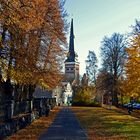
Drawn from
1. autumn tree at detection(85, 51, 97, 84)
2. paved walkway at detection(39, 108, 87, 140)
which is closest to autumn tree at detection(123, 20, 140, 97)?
paved walkway at detection(39, 108, 87, 140)

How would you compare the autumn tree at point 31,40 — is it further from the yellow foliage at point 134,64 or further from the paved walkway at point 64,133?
the yellow foliage at point 134,64

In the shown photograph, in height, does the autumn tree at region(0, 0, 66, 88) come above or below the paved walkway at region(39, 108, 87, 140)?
above

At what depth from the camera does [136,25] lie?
53.9 meters

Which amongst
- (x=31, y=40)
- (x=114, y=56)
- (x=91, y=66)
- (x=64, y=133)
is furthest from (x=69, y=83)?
(x=64, y=133)

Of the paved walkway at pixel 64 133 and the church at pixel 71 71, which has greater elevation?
the church at pixel 71 71

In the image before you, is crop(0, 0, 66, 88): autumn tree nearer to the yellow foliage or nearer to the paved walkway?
the paved walkway

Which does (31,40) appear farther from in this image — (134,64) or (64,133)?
(134,64)

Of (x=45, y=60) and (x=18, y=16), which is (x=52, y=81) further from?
(x=18, y=16)

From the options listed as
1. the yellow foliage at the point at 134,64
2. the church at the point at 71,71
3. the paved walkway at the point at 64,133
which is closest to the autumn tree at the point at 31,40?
the paved walkway at the point at 64,133

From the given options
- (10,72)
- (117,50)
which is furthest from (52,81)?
(117,50)

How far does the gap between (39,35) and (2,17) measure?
882 inches

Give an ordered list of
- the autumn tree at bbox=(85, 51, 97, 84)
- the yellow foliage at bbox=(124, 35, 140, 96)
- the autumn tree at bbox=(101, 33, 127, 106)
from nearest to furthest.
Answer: the yellow foliage at bbox=(124, 35, 140, 96), the autumn tree at bbox=(101, 33, 127, 106), the autumn tree at bbox=(85, 51, 97, 84)

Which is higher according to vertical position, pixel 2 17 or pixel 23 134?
pixel 2 17

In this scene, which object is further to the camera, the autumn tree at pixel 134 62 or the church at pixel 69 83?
the church at pixel 69 83
